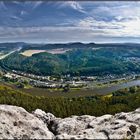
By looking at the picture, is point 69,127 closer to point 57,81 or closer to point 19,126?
point 19,126

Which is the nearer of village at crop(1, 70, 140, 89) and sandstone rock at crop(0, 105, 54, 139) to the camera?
sandstone rock at crop(0, 105, 54, 139)

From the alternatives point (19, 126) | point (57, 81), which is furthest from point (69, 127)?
point (57, 81)

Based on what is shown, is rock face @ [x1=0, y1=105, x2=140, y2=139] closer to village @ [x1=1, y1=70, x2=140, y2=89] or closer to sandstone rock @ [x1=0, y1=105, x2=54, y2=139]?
sandstone rock @ [x1=0, y1=105, x2=54, y2=139]

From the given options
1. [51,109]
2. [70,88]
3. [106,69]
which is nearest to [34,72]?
[106,69]

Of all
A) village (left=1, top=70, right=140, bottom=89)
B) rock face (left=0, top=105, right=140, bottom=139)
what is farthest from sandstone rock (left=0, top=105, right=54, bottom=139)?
village (left=1, top=70, right=140, bottom=89)

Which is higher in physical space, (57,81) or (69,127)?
(69,127)


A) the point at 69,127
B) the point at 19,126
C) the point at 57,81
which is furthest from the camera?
the point at 57,81

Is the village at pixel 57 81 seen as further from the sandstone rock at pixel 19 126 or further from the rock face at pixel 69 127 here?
the rock face at pixel 69 127

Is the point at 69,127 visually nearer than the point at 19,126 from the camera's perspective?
Yes
